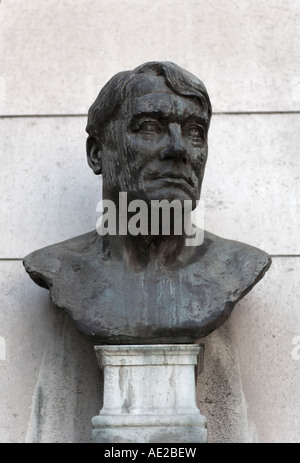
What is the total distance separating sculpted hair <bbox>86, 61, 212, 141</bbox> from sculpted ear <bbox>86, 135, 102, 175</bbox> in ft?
0.22

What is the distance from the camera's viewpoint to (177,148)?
4281 mm

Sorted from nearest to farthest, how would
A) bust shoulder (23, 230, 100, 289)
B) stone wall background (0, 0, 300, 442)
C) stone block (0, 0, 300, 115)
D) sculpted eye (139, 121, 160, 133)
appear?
1. sculpted eye (139, 121, 160, 133)
2. bust shoulder (23, 230, 100, 289)
3. stone wall background (0, 0, 300, 442)
4. stone block (0, 0, 300, 115)

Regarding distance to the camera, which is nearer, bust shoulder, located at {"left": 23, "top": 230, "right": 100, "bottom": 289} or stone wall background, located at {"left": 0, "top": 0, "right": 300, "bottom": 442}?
bust shoulder, located at {"left": 23, "top": 230, "right": 100, "bottom": 289}

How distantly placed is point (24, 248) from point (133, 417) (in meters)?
1.29

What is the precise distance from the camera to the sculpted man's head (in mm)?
4320

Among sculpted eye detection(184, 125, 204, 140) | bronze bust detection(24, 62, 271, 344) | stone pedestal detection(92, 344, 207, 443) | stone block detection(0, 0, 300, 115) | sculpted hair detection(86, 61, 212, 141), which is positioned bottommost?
stone pedestal detection(92, 344, 207, 443)

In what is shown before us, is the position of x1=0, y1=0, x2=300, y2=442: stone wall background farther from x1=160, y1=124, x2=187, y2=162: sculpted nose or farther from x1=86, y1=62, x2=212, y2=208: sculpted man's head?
x1=160, y1=124, x2=187, y2=162: sculpted nose

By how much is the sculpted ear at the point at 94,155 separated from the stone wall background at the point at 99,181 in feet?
1.72

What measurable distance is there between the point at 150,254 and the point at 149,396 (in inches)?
26.4

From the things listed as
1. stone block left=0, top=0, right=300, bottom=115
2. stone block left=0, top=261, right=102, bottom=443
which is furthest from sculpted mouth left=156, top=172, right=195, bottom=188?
stone block left=0, top=0, right=300, bottom=115

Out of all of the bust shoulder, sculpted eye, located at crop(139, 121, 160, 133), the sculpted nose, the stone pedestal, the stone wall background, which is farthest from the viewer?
the stone wall background

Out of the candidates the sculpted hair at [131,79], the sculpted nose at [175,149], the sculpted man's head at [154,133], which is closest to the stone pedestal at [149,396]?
the sculpted man's head at [154,133]

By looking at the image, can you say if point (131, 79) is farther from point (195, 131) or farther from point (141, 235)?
point (141, 235)

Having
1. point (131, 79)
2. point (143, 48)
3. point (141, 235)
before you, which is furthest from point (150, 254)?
point (143, 48)
